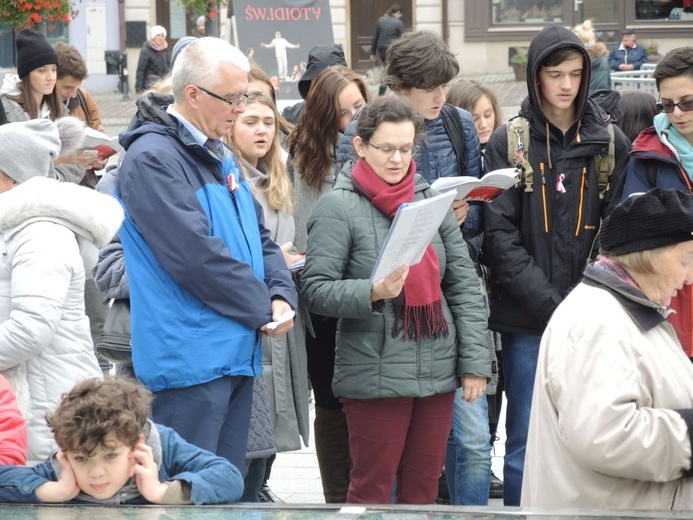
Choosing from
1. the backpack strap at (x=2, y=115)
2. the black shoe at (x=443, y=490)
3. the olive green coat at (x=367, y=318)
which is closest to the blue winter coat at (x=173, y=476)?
the olive green coat at (x=367, y=318)

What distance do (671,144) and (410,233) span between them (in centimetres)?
147

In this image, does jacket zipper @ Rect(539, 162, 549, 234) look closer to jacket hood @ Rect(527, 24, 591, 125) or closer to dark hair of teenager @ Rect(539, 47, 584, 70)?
jacket hood @ Rect(527, 24, 591, 125)

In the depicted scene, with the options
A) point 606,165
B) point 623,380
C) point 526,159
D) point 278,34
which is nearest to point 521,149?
point 526,159

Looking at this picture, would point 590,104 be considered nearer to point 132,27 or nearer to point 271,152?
point 271,152

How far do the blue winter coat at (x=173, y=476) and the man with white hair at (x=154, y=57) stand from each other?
1809 cm

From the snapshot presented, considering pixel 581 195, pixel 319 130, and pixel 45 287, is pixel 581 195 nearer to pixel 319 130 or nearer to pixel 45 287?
pixel 319 130

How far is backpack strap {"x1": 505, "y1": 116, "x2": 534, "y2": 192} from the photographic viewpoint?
4816mm

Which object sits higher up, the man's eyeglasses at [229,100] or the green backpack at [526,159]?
the man's eyeglasses at [229,100]

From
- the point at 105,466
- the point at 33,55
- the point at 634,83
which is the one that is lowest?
the point at 105,466

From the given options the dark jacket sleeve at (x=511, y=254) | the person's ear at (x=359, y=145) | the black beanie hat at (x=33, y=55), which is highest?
the black beanie hat at (x=33, y=55)

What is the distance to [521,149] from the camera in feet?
15.9

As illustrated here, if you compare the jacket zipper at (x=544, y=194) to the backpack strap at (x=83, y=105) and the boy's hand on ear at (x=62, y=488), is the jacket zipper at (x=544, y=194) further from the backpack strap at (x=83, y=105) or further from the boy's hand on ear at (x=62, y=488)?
the backpack strap at (x=83, y=105)

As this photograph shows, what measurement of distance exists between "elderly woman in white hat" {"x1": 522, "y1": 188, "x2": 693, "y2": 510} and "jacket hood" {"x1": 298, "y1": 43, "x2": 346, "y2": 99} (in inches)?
136

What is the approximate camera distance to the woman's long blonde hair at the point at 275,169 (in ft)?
16.3
